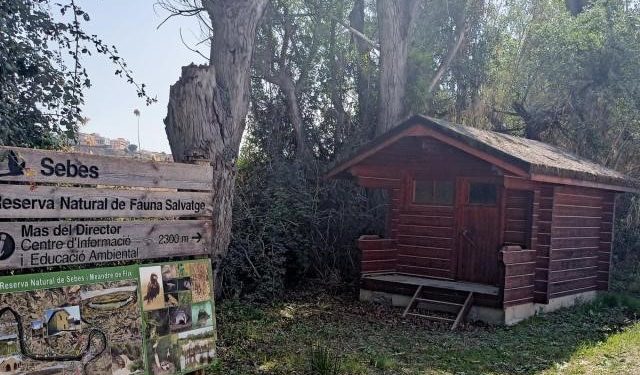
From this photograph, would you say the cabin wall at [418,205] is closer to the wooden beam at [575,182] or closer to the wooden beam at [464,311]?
the wooden beam at [575,182]

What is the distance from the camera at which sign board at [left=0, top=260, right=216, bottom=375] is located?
3.58 m

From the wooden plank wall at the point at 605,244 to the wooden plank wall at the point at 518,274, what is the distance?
10.3ft

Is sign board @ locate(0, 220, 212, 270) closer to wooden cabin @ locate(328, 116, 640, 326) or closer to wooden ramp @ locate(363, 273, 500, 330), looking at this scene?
wooden ramp @ locate(363, 273, 500, 330)

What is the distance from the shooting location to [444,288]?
9.74 metres

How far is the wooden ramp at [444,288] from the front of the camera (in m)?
9.25

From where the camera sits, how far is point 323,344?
7.55 meters

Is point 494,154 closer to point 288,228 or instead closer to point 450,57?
point 288,228

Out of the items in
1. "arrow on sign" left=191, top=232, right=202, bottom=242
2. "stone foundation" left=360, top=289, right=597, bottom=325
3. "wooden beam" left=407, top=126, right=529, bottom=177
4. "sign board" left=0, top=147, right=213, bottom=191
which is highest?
"wooden beam" left=407, top=126, right=529, bottom=177

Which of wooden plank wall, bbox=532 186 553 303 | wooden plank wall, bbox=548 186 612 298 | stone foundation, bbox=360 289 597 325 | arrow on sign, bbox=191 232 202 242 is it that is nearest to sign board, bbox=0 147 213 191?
arrow on sign, bbox=191 232 202 242

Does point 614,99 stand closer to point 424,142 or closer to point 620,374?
point 424,142

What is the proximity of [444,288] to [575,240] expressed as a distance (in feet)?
10.1

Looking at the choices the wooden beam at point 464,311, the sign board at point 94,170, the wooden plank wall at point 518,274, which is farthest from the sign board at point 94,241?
the wooden plank wall at point 518,274

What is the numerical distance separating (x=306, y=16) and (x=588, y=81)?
7724 millimetres

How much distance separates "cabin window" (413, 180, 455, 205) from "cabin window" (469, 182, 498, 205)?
362mm
